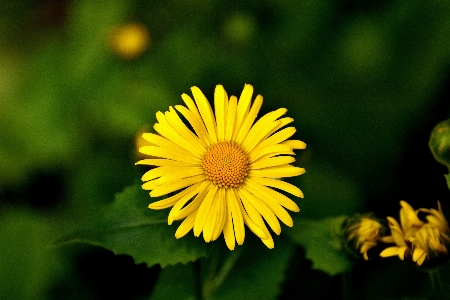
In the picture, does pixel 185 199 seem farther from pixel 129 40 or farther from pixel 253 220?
pixel 129 40

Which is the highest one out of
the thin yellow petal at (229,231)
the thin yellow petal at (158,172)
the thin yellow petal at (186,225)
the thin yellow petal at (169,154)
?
the thin yellow petal at (169,154)

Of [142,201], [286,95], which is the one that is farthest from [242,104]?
[286,95]

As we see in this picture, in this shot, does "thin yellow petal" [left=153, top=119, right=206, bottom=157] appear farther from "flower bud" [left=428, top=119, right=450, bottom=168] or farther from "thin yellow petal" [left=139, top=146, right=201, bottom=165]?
Answer: "flower bud" [left=428, top=119, right=450, bottom=168]

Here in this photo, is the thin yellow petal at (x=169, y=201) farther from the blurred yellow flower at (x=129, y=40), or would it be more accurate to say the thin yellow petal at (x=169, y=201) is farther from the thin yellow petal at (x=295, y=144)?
the blurred yellow flower at (x=129, y=40)

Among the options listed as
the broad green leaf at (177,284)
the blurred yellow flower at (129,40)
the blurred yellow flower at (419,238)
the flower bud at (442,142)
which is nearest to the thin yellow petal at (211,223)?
the broad green leaf at (177,284)

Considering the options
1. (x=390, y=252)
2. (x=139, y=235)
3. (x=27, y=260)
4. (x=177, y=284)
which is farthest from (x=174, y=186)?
(x=27, y=260)
